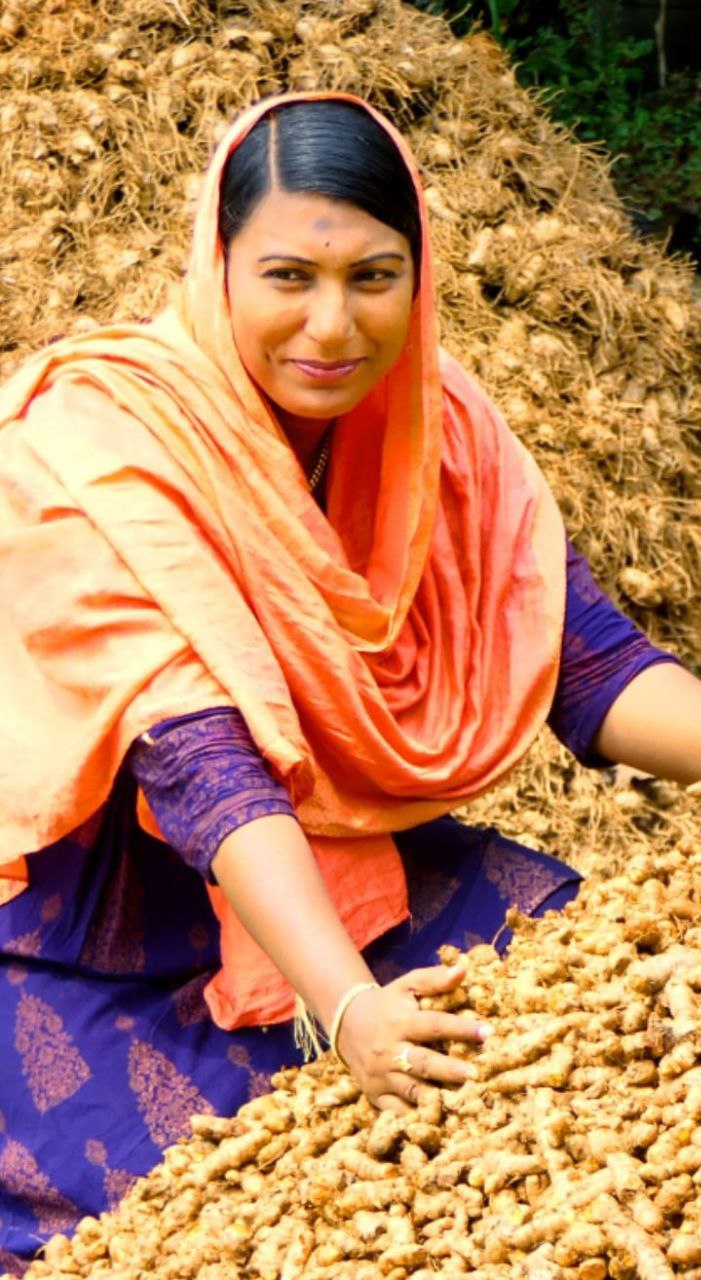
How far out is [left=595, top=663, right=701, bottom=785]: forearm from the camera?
243 centimetres

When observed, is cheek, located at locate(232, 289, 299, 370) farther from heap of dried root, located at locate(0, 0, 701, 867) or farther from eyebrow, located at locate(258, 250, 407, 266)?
heap of dried root, located at locate(0, 0, 701, 867)

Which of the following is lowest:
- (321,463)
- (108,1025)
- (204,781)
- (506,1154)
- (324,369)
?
(108,1025)

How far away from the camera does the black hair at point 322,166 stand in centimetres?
220

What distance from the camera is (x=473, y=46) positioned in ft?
15.4

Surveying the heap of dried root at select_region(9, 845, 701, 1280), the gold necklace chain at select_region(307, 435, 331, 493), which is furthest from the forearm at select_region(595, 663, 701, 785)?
the gold necklace chain at select_region(307, 435, 331, 493)

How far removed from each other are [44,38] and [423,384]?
253 cm

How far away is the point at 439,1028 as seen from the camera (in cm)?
181

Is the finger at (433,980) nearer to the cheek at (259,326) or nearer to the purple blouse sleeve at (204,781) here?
the purple blouse sleeve at (204,781)

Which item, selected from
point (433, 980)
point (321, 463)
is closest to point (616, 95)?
point (321, 463)

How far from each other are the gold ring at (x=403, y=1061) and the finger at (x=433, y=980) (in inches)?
3.2

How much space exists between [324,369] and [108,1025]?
34.3 inches

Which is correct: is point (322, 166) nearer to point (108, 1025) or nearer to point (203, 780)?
point (203, 780)

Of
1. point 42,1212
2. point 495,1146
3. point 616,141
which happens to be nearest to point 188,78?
point 616,141

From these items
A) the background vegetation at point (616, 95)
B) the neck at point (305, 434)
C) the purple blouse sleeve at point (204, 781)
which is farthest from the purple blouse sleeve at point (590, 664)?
the background vegetation at point (616, 95)
